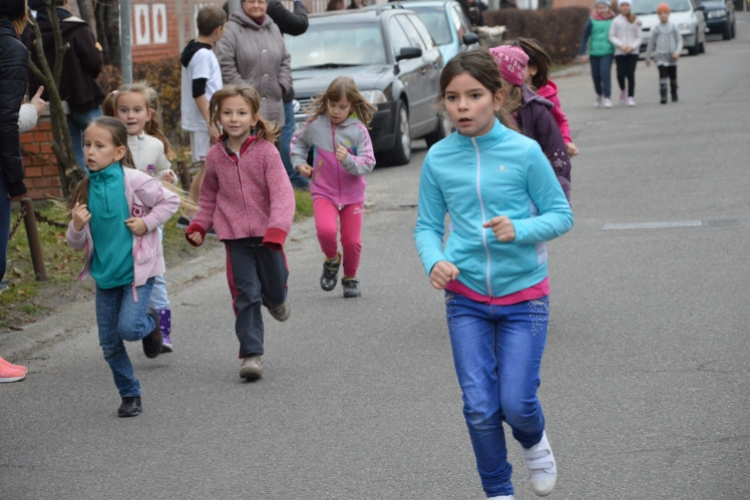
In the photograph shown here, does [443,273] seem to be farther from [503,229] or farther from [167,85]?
[167,85]

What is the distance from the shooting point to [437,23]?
18938 millimetres

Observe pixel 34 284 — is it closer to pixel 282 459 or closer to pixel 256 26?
pixel 256 26

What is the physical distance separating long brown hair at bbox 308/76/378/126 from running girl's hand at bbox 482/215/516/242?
4000 millimetres

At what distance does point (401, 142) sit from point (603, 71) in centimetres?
676

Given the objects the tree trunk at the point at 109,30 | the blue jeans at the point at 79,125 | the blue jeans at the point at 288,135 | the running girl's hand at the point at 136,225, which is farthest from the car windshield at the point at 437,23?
the running girl's hand at the point at 136,225

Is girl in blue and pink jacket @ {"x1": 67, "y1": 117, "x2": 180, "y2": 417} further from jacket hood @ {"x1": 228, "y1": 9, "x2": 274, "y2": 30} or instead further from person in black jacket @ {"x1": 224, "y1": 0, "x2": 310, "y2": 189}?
person in black jacket @ {"x1": 224, "y1": 0, "x2": 310, "y2": 189}

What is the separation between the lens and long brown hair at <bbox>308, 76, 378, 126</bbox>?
25.9ft

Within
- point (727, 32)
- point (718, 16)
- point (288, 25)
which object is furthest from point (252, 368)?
point (727, 32)

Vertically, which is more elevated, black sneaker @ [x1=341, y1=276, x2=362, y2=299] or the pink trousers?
the pink trousers

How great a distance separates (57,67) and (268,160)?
3741mm

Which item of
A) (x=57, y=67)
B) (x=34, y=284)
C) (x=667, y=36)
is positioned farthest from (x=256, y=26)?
(x=667, y=36)

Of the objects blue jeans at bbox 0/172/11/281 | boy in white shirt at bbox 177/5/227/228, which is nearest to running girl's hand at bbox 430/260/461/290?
blue jeans at bbox 0/172/11/281

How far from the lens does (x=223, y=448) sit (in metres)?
5.24

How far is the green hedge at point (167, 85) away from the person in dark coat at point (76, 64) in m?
4.12
